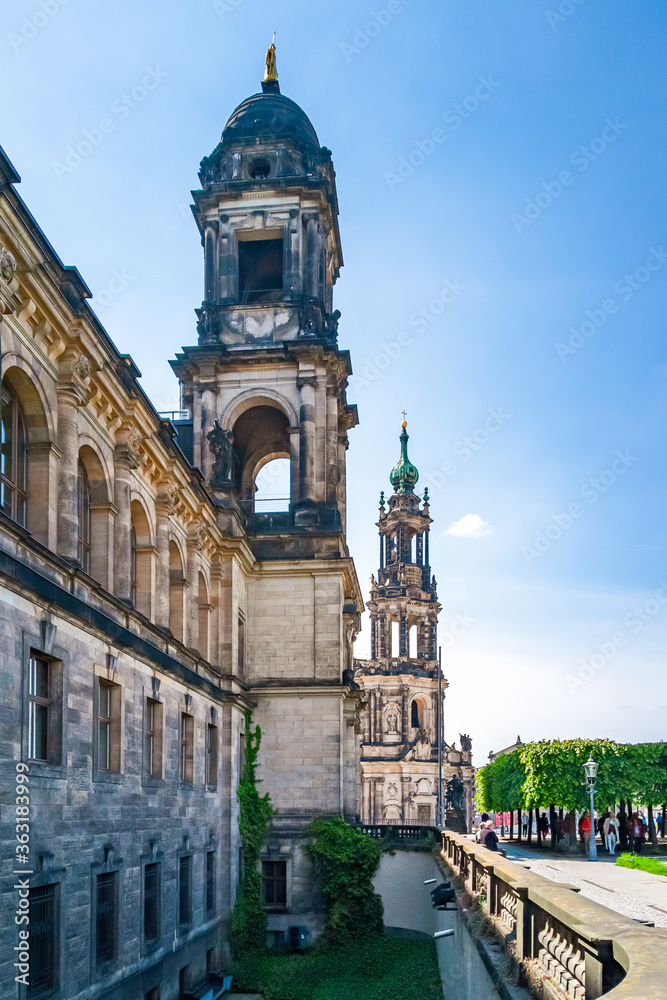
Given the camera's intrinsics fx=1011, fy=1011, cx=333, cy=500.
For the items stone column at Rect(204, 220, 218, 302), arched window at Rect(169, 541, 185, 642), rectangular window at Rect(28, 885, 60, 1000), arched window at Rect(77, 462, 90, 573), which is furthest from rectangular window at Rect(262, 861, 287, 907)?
stone column at Rect(204, 220, 218, 302)

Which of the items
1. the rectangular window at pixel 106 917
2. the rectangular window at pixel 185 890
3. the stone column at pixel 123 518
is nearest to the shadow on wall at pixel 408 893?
the rectangular window at pixel 185 890

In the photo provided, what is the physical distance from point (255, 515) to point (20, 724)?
2319cm

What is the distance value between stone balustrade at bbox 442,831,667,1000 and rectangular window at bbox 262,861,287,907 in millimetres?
22058

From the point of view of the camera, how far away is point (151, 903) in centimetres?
2178

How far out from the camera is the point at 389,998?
26594mm

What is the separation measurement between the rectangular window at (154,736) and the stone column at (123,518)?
2796 mm

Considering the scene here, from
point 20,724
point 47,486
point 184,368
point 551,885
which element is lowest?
point 551,885

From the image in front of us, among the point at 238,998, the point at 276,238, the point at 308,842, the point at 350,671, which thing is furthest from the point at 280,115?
the point at 238,998

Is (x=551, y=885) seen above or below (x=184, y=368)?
below

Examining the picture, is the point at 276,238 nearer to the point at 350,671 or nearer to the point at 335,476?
the point at 335,476

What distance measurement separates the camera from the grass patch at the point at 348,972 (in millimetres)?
27531

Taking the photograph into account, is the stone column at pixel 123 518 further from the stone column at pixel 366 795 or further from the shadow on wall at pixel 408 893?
the stone column at pixel 366 795

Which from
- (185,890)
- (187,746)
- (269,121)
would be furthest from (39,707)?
(269,121)

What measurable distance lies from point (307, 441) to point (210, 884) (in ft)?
52.4
